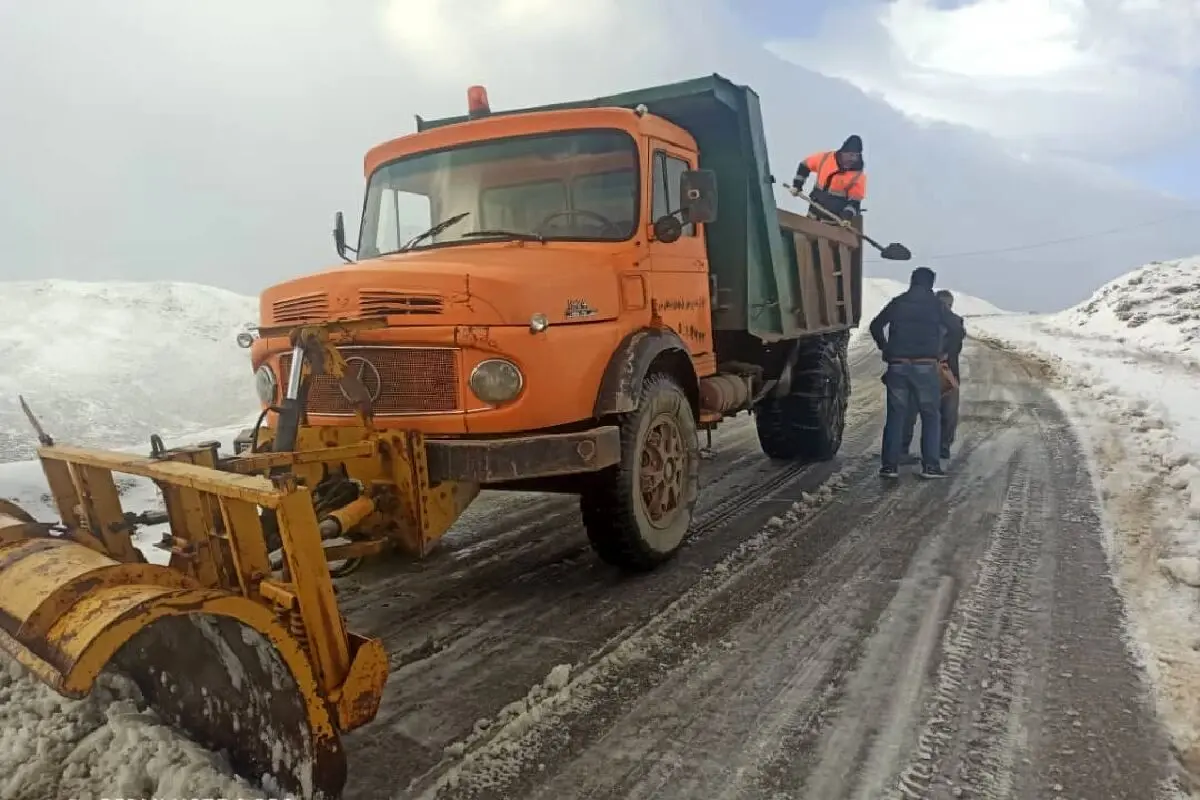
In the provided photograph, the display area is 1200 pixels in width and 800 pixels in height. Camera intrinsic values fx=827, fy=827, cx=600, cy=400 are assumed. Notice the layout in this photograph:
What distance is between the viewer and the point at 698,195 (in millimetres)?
4543

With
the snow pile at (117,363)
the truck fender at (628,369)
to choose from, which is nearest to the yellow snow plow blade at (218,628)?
the truck fender at (628,369)

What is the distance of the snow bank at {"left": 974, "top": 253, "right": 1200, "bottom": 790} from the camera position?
128 inches

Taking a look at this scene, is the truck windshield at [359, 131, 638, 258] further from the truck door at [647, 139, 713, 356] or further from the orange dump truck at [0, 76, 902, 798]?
the truck door at [647, 139, 713, 356]

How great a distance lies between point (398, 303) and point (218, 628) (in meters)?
1.70

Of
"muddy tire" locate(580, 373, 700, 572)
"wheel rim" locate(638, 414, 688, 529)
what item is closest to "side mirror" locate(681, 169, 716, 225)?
"muddy tire" locate(580, 373, 700, 572)

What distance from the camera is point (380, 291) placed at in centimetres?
368

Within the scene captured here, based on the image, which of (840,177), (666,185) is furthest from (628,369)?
(840,177)

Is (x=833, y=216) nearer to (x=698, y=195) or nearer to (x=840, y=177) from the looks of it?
(x=840, y=177)

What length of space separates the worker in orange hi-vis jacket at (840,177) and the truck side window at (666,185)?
3500mm

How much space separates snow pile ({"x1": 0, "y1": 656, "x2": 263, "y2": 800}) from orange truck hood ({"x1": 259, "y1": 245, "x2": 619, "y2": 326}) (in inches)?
70.3

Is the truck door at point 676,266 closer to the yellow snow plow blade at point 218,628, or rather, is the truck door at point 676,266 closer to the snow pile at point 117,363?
the yellow snow plow blade at point 218,628

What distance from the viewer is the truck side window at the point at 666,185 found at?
479cm

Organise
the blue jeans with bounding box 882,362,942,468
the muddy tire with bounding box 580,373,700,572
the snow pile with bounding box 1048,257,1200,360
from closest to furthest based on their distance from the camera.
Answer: the muddy tire with bounding box 580,373,700,572
the blue jeans with bounding box 882,362,942,468
the snow pile with bounding box 1048,257,1200,360

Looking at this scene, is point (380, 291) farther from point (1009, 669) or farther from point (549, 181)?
point (1009, 669)
